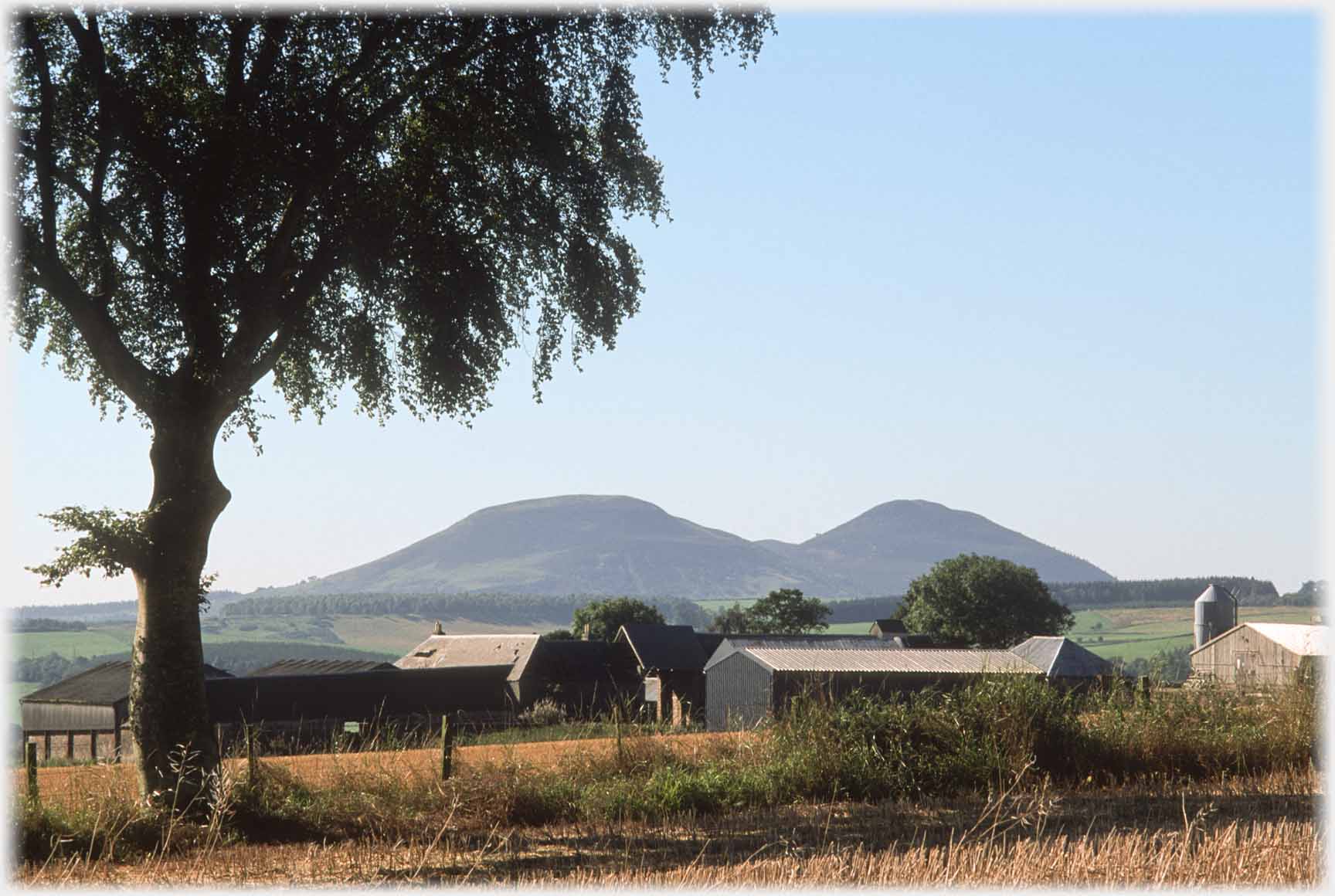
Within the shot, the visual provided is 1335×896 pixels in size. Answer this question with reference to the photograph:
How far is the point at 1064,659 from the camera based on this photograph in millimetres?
62469

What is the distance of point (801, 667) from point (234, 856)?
34199 mm

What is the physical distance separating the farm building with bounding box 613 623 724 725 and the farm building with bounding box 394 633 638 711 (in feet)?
3.51

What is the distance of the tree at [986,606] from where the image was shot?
363ft

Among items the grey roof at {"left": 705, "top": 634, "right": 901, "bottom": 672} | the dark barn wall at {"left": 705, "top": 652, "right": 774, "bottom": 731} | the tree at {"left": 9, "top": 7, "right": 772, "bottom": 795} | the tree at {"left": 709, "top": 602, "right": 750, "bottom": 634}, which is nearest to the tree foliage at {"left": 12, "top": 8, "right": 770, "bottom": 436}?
the tree at {"left": 9, "top": 7, "right": 772, "bottom": 795}

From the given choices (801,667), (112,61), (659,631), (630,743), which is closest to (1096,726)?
(630,743)

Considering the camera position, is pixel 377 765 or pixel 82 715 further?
pixel 82 715

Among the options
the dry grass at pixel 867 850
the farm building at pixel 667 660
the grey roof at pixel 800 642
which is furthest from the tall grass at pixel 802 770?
the grey roof at pixel 800 642

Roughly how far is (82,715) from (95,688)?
4.86 feet

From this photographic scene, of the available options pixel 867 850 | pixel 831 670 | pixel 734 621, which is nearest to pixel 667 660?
pixel 831 670

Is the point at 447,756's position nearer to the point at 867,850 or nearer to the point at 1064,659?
the point at 867,850

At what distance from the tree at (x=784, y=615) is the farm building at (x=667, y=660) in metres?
41.2

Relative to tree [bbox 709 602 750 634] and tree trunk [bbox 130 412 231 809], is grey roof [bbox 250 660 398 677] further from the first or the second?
tree [bbox 709 602 750 634]

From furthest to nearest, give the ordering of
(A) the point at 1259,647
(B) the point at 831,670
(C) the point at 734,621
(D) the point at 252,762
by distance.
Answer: (C) the point at 734,621
(A) the point at 1259,647
(B) the point at 831,670
(D) the point at 252,762

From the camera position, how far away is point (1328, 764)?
58.2ft
